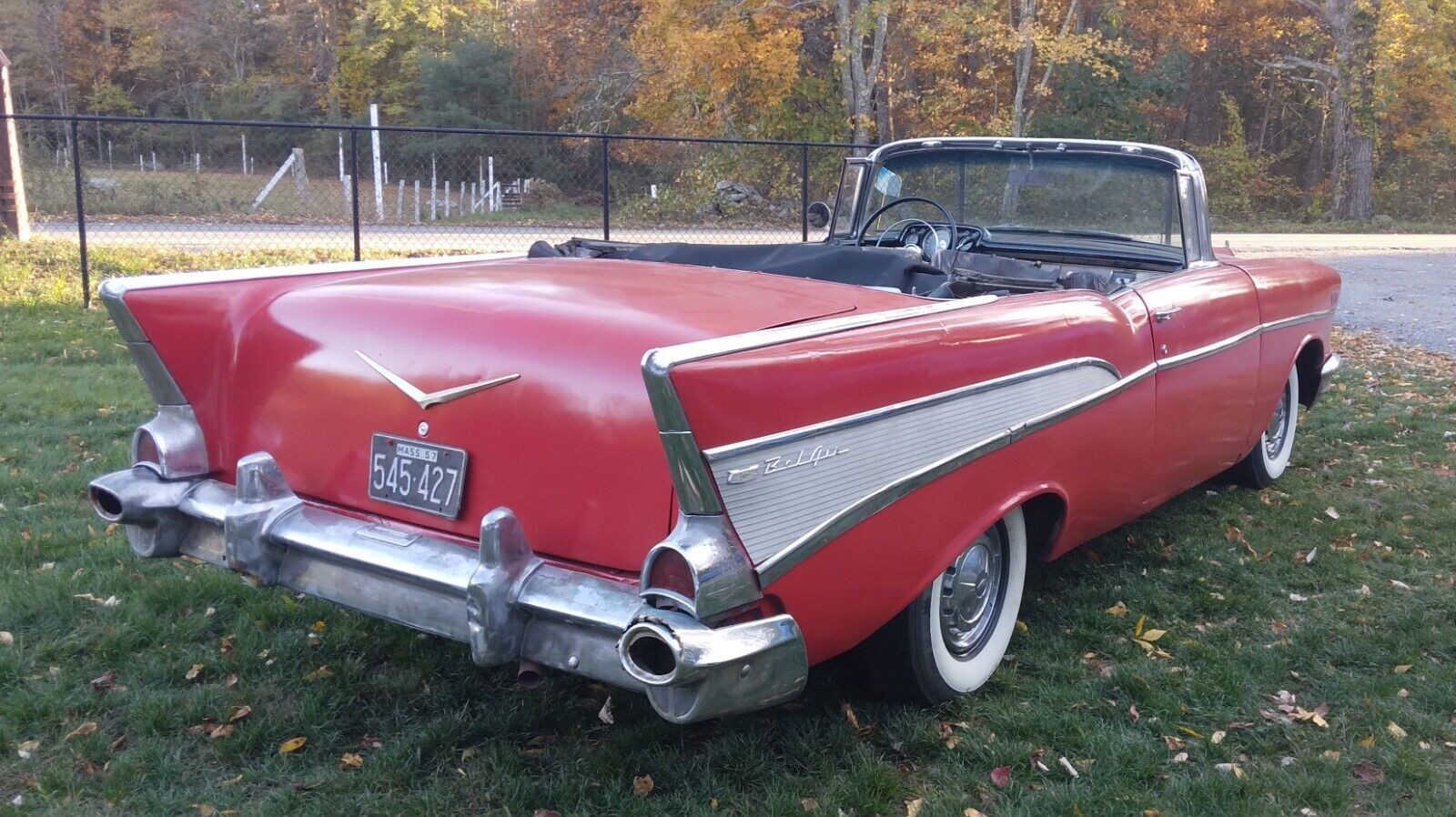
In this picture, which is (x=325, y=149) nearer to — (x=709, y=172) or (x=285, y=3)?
(x=709, y=172)

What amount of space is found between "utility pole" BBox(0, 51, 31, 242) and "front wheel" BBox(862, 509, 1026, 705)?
41.6 feet

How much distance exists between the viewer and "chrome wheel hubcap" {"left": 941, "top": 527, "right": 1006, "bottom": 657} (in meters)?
3.14

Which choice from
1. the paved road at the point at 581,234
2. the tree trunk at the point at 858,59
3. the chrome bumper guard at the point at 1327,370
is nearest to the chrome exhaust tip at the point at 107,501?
the chrome bumper guard at the point at 1327,370

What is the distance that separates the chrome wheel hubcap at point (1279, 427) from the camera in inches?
215

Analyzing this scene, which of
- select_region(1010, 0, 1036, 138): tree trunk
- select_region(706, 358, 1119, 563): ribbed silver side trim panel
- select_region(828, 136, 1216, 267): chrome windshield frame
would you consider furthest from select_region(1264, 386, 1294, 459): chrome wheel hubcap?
select_region(1010, 0, 1036, 138): tree trunk

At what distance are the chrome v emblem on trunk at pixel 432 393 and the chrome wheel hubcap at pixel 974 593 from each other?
1.31m

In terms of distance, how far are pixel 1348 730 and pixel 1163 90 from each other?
30.6m

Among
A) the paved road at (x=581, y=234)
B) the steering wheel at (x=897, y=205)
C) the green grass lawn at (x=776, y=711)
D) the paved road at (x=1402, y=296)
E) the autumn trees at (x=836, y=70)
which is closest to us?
the green grass lawn at (x=776, y=711)

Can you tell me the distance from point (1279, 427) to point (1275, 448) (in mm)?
103

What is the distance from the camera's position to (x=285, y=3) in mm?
38812

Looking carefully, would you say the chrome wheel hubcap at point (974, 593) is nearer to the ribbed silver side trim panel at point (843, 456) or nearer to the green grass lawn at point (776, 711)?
the green grass lawn at point (776, 711)

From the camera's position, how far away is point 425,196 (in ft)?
74.9

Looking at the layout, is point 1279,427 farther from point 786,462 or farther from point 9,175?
point 9,175

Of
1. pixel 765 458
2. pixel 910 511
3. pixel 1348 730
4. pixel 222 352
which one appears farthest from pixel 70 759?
pixel 1348 730
